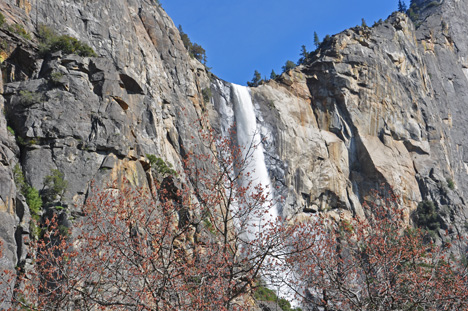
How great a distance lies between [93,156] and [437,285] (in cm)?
1807

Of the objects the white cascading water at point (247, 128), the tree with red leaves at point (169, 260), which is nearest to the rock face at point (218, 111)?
the white cascading water at point (247, 128)

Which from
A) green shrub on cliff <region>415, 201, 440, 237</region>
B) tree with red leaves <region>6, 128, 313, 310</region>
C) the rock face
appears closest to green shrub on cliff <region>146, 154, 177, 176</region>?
the rock face

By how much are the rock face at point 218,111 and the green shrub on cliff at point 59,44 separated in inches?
22.8

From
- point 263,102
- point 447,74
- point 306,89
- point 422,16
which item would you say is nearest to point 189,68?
point 263,102

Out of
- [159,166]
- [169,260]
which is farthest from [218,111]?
[169,260]

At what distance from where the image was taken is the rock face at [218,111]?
23938 millimetres

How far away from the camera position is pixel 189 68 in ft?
146

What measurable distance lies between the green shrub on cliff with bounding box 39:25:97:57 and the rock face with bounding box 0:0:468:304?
1.90ft

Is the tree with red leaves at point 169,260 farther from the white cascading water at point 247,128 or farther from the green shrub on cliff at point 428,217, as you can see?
the green shrub on cliff at point 428,217

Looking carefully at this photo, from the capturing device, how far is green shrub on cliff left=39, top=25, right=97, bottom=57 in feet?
93.1

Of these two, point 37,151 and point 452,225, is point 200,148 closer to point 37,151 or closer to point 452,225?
point 37,151

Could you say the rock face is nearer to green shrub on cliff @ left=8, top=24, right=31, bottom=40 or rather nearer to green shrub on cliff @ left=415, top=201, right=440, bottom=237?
green shrub on cliff @ left=8, top=24, right=31, bottom=40

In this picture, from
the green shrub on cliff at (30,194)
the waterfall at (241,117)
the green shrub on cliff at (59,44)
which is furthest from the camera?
the waterfall at (241,117)

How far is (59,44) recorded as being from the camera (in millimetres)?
28453
